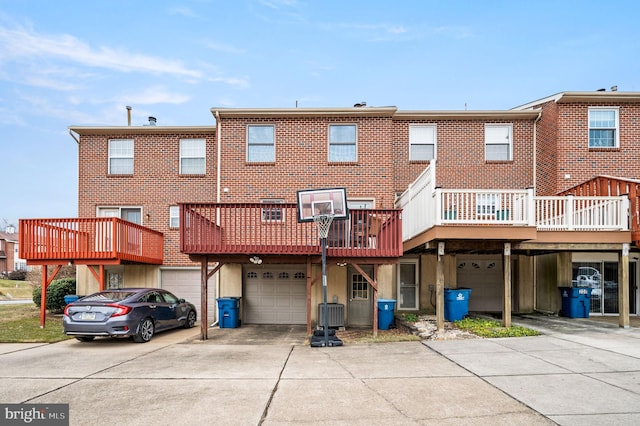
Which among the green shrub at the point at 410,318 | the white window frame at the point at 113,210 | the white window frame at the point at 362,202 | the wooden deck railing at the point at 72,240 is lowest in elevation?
the green shrub at the point at 410,318

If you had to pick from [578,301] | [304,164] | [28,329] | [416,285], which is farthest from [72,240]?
[578,301]

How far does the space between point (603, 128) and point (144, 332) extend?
15.4m

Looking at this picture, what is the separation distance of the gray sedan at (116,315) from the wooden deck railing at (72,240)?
2.34m

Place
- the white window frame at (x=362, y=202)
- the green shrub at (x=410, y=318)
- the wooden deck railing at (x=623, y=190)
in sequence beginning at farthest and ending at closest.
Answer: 1. the white window frame at (x=362, y=202)
2. the green shrub at (x=410, y=318)
3. the wooden deck railing at (x=623, y=190)

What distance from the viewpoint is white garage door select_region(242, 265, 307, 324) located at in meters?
14.4

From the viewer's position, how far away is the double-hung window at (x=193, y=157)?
16125 millimetres

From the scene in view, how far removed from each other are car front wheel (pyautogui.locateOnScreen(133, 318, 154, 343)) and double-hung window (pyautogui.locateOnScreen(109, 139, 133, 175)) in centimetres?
713

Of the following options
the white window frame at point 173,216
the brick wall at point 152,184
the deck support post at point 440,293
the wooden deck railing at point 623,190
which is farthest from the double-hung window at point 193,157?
the wooden deck railing at point 623,190

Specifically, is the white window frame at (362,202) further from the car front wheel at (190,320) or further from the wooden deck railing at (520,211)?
the car front wheel at (190,320)

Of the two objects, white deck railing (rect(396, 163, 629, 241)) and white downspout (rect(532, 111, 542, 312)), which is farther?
white downspout (rect(532, 111, 542, 312))

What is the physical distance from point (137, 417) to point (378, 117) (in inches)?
473

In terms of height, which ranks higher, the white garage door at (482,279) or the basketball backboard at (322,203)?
the basketball backboard at (322,203)

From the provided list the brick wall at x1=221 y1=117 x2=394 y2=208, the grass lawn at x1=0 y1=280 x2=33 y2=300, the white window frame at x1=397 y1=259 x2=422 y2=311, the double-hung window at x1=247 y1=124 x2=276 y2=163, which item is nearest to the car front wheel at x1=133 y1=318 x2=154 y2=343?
the brick wall at x1=221 y1=117 x2=394 y2=208

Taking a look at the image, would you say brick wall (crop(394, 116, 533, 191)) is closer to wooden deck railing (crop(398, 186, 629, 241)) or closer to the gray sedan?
wooden deck railing (crop(398, 186, 629, 241))
